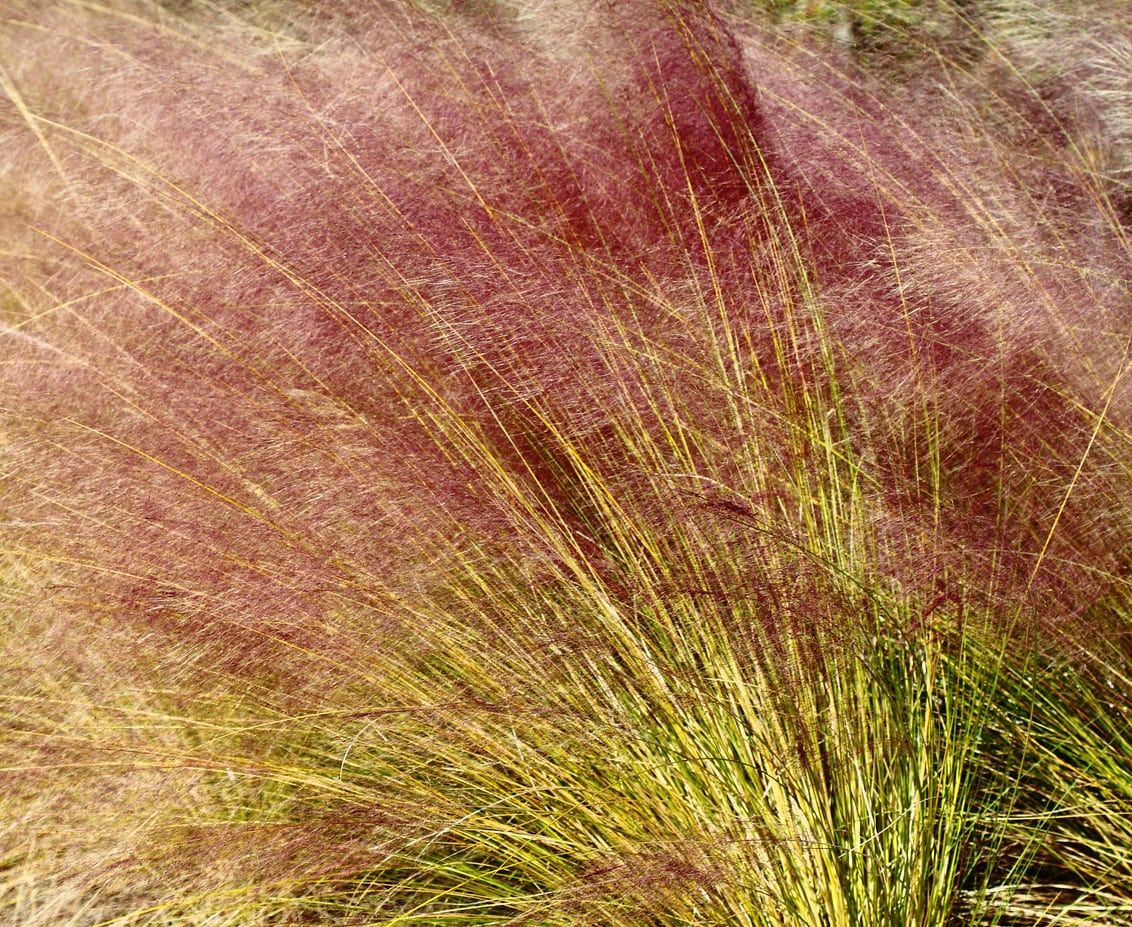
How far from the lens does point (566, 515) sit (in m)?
1.78

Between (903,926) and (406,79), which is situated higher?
(406,79)

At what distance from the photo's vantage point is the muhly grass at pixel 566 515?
1.46 meters

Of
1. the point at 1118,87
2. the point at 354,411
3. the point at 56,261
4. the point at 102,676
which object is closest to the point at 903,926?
the point at 354,411

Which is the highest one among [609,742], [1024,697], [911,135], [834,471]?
[911,135]

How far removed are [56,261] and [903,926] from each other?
1632 millimetres

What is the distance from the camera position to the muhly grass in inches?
57.6

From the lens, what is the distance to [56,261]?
1922mm

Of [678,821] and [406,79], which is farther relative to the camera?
[406,79]

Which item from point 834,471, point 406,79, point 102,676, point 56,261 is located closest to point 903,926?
point 834,471

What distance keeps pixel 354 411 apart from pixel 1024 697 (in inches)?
41.6

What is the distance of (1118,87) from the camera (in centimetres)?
242

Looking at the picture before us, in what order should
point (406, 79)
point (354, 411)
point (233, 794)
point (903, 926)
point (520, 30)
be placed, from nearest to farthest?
point (903, 926), point (354, 411), point (233, 794), point (406, 79), point (520, 30)

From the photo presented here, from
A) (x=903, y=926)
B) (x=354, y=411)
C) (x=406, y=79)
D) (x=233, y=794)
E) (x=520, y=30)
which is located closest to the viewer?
(x=903, y=926)

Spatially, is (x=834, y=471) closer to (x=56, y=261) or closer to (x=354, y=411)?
(x=354, y=411)
